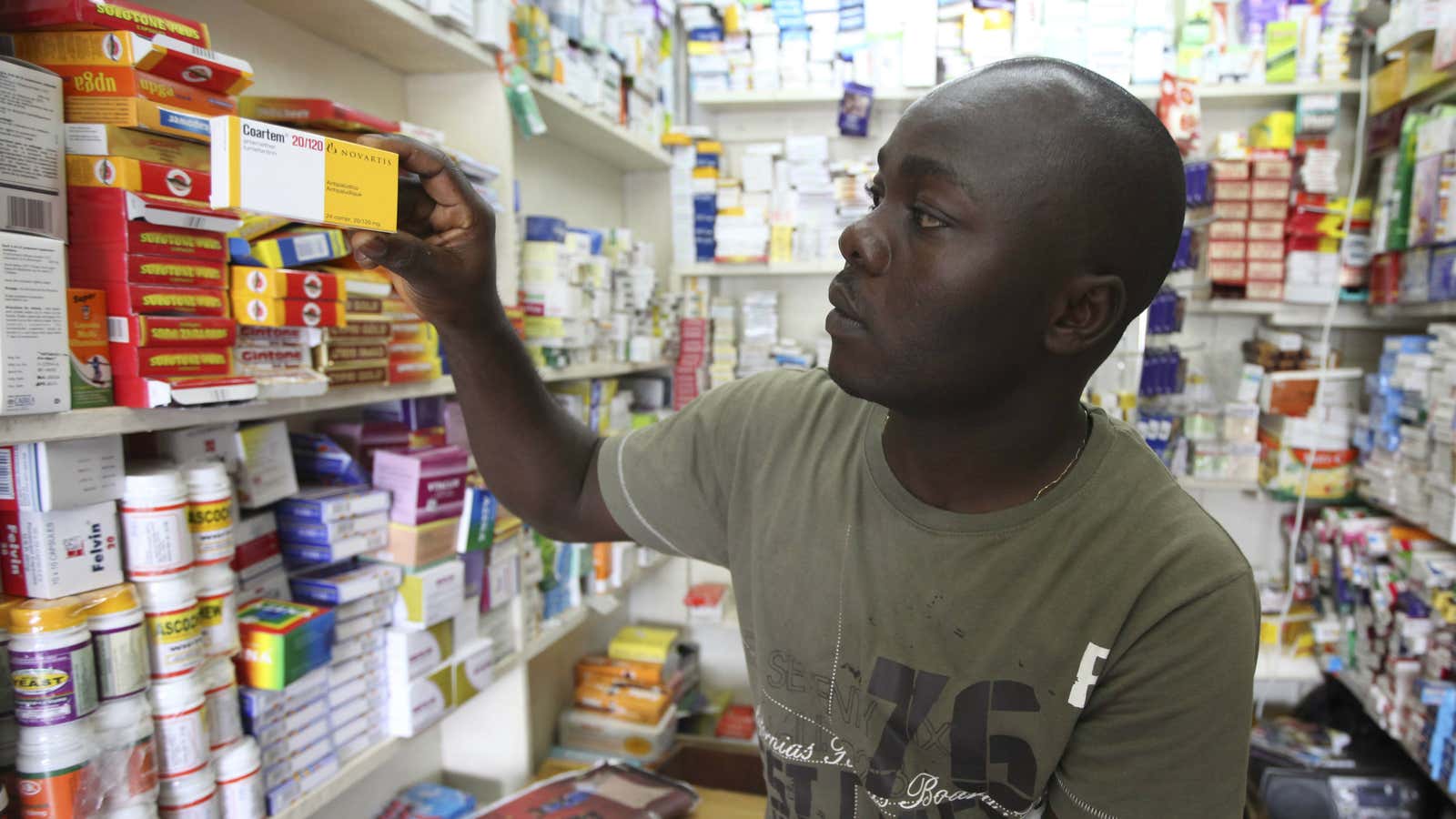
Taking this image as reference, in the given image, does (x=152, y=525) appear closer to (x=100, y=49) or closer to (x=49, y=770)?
(x=49, y=770)

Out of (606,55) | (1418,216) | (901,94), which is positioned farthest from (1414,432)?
(606,55)

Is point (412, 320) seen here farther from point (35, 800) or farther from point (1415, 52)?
point (1415, 52)

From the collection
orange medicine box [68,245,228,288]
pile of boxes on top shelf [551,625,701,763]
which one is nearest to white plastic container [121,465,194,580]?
orange medicine box [68,245,228,288]

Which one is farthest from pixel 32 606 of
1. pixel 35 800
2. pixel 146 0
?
pixel 146 0

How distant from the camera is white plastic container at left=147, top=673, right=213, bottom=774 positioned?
3.27ft

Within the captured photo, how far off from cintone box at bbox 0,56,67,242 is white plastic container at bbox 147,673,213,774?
554 mm

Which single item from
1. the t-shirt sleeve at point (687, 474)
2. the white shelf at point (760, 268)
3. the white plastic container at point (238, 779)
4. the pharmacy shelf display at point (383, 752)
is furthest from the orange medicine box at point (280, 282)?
the white shelf at point (760, 268)

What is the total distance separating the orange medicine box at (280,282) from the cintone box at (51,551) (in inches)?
12.8

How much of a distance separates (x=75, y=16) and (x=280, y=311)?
384 mm

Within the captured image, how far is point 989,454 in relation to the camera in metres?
0.89

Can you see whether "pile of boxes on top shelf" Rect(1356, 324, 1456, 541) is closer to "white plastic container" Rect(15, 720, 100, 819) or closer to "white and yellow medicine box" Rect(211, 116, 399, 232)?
"white and yellow medicine box" Rect(211, 116, 399, 232)

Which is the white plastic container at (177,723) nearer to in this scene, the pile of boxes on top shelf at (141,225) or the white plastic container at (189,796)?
the white plastic container at (189,796)

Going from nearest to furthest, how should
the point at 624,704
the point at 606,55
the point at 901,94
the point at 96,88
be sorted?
the point at 96,88, the point at 606,55, the point at 624,704, the point at 901,94

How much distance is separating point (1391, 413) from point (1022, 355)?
2.50m
